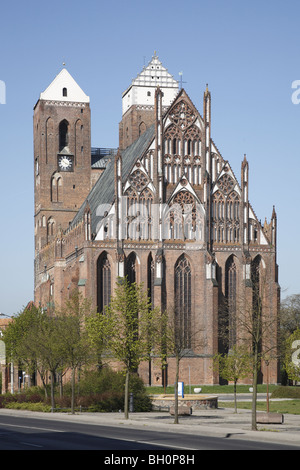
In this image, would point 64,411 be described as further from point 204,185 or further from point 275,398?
point 204,185

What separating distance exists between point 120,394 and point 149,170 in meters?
35.3

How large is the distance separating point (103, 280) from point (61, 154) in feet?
93.2

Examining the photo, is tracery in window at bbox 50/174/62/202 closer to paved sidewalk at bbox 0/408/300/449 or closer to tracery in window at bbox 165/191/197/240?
tracery in window at bbox 165/191/197/240

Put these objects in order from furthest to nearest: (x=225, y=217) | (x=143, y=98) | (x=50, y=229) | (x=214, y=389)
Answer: (x=143, y=98)
(x=50, y=229)
(x=225, y=217)
(x=214, y=389)

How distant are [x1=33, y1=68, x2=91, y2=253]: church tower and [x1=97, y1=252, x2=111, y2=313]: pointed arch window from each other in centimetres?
2446

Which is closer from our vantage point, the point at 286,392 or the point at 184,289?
the point at 286,392

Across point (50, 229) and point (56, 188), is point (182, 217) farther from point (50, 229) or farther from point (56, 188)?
point (50, 229)

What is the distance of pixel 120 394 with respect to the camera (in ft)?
174

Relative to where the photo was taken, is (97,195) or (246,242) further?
(97,195)

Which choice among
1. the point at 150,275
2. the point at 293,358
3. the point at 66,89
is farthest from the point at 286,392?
the point at 66,89

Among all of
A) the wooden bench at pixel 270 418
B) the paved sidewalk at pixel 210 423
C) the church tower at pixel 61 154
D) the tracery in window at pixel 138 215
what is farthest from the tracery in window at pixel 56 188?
the wooden bench at pixel 270 418

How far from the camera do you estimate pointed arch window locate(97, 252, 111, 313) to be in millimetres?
82125

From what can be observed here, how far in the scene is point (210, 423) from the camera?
4112 centimetres

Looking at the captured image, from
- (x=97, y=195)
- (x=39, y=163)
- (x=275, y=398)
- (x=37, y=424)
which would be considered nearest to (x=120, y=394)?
(x=37, y=424)
